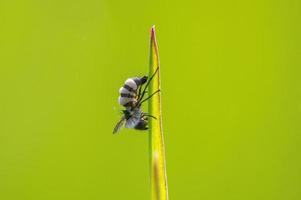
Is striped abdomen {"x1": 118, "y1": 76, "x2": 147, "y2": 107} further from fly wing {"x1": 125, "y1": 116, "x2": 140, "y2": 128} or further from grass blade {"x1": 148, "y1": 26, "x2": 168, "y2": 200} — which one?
grass blade {"x1": 148, "y1": 26, "x2": 168, "y2": 200}

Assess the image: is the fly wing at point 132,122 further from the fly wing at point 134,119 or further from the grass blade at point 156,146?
the grass blade at point 156,146

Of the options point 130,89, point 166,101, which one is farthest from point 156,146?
point 166,101

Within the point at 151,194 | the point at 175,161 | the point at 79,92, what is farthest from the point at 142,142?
the point at 151,194

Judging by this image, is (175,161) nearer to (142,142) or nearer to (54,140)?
(142,142)

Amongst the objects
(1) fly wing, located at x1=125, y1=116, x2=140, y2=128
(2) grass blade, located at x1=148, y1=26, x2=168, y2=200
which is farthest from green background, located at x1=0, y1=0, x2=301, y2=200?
(2) grass blade, located at x1=148, y1=26, x2=168, y2=200

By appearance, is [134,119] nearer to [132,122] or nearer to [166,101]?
[132,122]

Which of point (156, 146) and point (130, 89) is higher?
point (130, 89)
